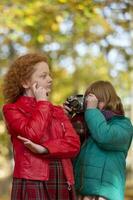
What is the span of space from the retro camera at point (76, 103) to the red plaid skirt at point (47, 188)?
57 centimetres

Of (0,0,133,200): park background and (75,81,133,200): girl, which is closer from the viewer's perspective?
(75,81,133,200): girl

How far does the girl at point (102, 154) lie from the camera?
13.8 ft

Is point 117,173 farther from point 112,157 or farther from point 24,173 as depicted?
point 24,173

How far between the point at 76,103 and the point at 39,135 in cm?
61

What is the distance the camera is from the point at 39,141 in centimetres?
392

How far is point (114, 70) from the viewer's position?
77.8 feet

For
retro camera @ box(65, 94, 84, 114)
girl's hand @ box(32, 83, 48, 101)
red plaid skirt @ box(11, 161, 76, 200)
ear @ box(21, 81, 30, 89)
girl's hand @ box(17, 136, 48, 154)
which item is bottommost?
red plaid skirt @ box(11, 161, 76, 200)

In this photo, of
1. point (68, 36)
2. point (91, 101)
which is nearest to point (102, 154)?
point (91, 101)

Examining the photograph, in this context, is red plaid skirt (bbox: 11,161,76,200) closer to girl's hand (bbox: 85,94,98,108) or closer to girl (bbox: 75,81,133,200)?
girl (bbox: 75,81,133,200)

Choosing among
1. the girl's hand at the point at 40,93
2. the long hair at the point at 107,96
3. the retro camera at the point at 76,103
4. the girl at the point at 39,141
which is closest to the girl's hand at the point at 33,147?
the girl at the point at 39,141

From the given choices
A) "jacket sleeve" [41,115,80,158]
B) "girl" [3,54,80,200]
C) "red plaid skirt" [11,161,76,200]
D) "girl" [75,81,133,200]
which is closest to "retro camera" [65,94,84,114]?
"girl" [75,81,133,200]

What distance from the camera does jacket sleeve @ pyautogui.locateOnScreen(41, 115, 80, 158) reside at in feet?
12.8

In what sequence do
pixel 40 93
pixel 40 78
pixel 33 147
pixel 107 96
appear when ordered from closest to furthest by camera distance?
pixel 33 147 < pixel 40 93 < pixel 40 78 < pixel 107 96

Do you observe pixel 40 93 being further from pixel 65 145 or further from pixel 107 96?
pixel 107 96
